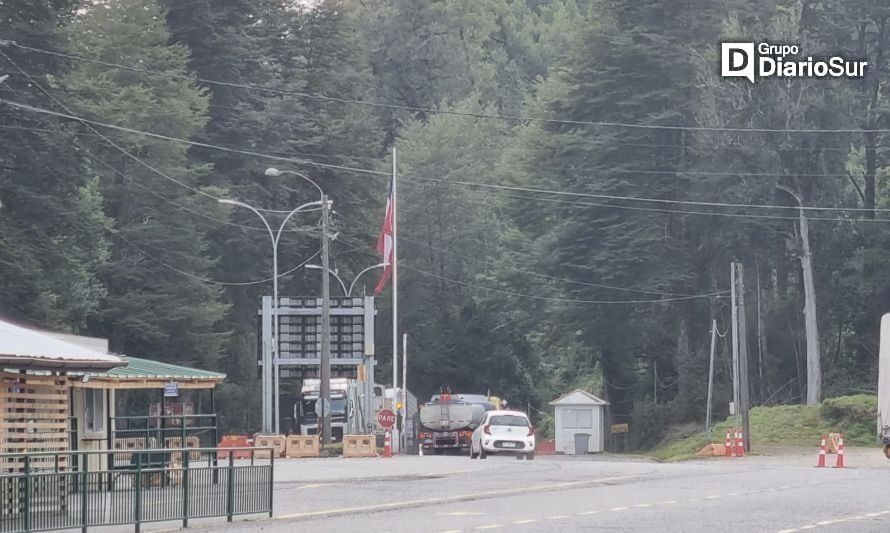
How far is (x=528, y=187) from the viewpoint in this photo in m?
87.7

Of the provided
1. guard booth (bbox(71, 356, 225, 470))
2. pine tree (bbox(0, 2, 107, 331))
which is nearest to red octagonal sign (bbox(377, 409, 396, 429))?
pine tree (bbox(0, 2, 107, 331))

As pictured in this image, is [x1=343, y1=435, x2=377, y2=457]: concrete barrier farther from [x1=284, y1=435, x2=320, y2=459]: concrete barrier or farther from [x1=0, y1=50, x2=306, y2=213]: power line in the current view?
[x1=0, y1=50, x2=306, y2=213]: power line

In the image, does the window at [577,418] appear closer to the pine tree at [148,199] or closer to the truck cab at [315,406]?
the truck cab at [315,406]

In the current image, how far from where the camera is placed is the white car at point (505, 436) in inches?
1957

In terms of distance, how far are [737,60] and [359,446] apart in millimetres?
26958

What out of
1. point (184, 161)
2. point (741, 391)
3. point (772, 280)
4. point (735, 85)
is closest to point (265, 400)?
point (741, 391)

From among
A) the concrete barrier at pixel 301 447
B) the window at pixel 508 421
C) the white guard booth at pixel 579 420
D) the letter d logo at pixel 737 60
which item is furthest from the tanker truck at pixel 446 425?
the letter d logo at pixel 737 60

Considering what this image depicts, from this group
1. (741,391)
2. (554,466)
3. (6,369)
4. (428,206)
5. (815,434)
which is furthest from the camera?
(428,206)

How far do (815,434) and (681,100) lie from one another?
86.1 ft

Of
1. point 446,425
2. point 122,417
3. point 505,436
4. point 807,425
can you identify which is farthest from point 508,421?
point 122,417

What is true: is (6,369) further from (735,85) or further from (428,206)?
(428,206)

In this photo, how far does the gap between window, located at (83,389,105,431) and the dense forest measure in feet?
93.4

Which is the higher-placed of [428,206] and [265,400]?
[428,206]

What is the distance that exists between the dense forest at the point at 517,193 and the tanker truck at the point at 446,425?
1324cm
